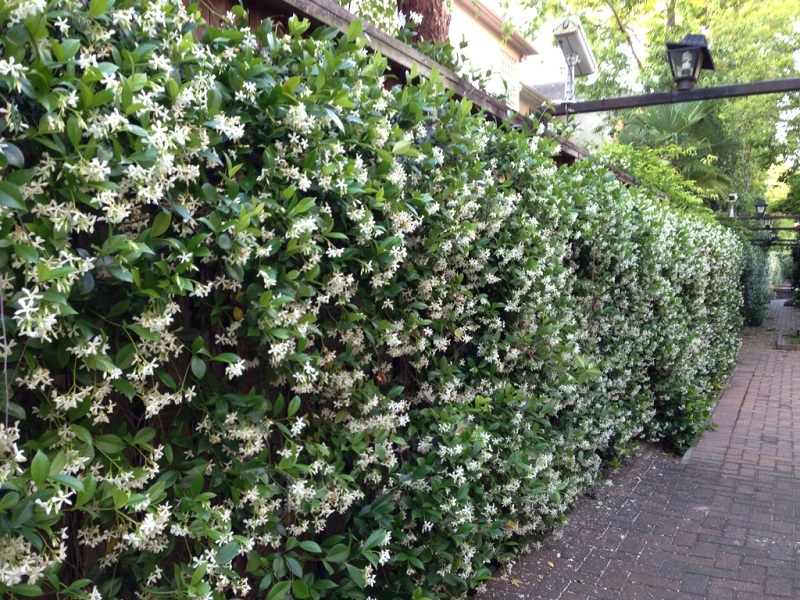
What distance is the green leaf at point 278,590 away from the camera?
231cm

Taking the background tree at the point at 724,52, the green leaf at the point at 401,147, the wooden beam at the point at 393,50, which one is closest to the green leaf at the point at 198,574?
the green leaf at the point at 401,147

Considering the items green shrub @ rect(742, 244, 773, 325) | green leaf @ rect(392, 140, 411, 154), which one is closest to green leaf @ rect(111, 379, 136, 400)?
green leaf @ rect(392, 140, 411, 154)

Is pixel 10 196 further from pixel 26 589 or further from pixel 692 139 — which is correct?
pixel 692 139

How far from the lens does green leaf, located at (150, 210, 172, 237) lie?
72.8 inches

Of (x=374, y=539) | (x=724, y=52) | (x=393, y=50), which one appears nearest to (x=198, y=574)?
(x=374, y=539)

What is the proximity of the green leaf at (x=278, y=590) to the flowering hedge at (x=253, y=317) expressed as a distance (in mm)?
77

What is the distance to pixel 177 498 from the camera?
2.03m

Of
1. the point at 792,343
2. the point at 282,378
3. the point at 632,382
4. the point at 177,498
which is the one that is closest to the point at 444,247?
the point at 282,378

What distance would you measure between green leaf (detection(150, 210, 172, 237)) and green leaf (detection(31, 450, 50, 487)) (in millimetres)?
612

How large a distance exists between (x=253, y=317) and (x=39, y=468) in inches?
30.4

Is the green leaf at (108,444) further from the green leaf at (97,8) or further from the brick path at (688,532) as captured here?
the brick path at (688,532)

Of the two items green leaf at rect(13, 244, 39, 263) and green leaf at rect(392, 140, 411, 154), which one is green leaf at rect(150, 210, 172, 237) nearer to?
green leaf at rect(13, 244, 39, 263)

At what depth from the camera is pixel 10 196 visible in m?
1.46

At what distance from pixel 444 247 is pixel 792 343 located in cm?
1762
